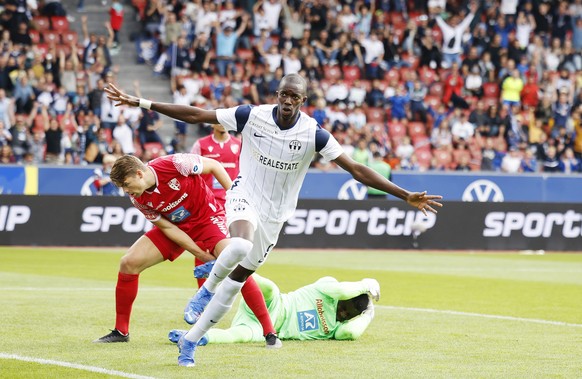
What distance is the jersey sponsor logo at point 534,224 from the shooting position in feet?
83.2

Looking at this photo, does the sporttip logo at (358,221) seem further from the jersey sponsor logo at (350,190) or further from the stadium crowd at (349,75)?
the jersey sponsor logo at (350,190)

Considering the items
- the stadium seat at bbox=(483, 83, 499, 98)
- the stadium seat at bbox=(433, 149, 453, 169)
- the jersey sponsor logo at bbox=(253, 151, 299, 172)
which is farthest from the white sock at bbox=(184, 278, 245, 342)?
the stadium seat at bbox=(483, 83, 499, 98)

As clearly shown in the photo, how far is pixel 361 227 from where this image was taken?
2470 centimetres

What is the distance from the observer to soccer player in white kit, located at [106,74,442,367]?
8711 millimetres

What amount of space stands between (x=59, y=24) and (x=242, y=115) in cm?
2218

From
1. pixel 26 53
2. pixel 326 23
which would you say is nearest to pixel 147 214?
pixel 26 53

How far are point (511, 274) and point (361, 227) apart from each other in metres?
5.99

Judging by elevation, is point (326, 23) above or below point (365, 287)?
below

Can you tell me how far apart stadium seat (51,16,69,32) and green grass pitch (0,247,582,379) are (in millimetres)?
10855

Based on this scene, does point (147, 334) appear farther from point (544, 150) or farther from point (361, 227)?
point (544, 150)

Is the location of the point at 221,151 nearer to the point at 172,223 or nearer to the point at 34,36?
the point at 172,223

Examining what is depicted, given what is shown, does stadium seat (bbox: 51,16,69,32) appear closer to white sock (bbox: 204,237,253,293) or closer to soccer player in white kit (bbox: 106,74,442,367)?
soccer player in white kit (bbox: 106,74,442,367)

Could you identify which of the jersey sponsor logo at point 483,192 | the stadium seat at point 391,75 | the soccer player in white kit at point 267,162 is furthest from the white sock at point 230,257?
the stadium seat at point 391,75

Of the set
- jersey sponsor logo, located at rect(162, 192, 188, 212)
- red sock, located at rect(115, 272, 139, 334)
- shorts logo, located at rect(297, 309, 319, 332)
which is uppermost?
jersey sponsor logo, located at rect(162, 192, 188, 212)
